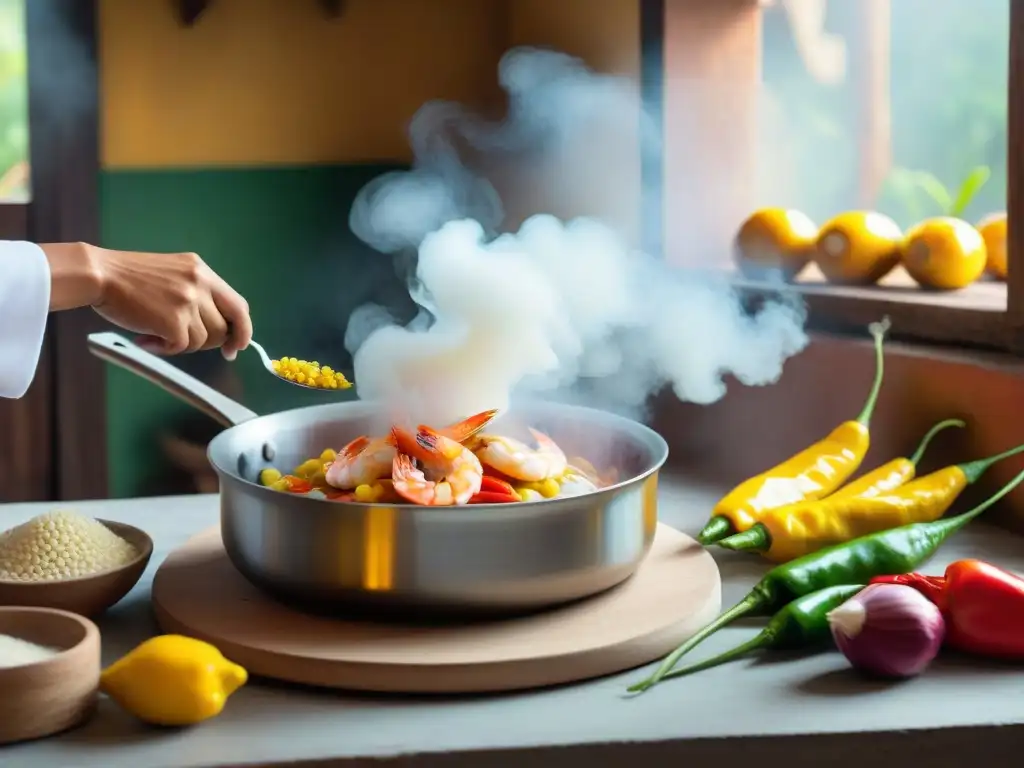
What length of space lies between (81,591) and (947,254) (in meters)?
1.27

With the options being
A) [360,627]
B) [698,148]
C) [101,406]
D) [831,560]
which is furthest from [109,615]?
[101,406]

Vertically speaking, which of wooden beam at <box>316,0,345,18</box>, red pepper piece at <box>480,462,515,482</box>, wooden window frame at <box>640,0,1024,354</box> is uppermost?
wooden beam at <box>316,0,345,18</box>

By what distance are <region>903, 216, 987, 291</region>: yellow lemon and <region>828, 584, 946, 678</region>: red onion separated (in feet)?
2.79

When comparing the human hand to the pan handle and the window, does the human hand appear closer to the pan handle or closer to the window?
the pan handle

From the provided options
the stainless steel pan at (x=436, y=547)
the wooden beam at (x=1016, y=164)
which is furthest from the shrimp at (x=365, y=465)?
the wooden beam at (x=1016, y=164)

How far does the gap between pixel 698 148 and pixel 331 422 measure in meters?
1.08

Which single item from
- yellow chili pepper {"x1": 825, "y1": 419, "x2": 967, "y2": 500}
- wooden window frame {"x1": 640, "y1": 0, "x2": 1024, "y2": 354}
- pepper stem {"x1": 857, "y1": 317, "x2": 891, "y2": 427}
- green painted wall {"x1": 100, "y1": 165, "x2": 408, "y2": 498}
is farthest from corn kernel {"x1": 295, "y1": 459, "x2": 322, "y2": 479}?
green painted wall {"x1": 100, "y1": 165, "x2": 408, "y2": 498}

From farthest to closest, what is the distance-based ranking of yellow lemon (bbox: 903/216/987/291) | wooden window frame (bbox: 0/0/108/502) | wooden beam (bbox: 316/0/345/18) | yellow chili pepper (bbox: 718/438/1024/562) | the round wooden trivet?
wooden beam (bbox: 316/0/345/18) < wooden window frame (bbox: 0/0/108/502) < yellow lemon (bbox: 903/216/987/291) < yellow chili pepper (bbox: 718/438/1024/562) < the round wooden trivet

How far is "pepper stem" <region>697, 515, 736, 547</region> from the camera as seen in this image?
133cm

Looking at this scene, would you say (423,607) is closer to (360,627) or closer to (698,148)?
(360,627)

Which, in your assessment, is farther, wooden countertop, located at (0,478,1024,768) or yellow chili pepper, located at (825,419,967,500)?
yellow chili pepper, located at (825,419,967,500)

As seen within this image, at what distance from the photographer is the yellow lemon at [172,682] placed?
0.88 metres

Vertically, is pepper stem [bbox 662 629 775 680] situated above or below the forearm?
below

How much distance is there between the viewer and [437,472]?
115 centimetres
